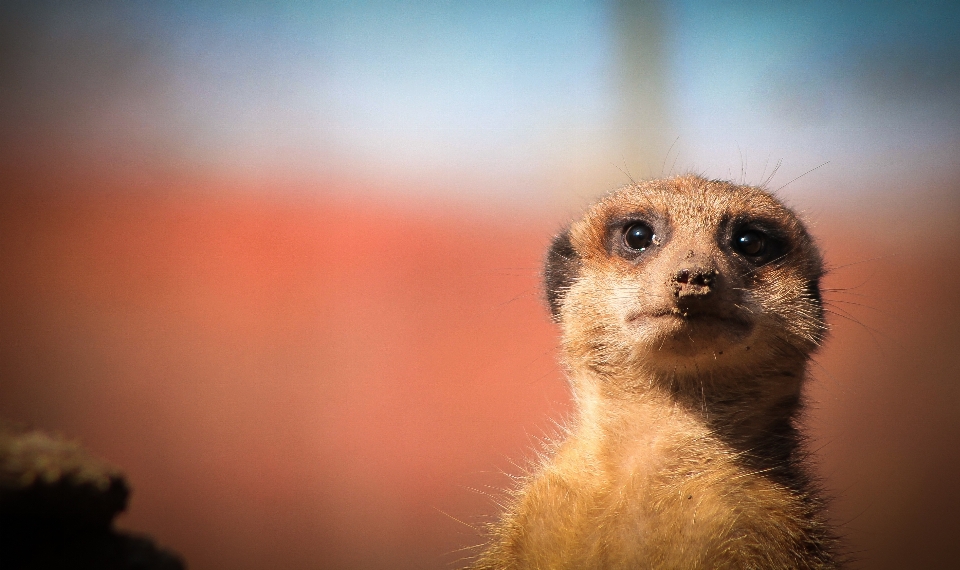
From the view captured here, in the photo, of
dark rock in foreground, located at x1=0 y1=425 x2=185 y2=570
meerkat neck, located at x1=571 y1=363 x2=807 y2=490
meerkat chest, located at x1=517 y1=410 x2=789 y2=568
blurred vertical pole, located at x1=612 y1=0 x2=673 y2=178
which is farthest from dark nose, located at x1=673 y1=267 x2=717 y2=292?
dark rock in foreground, located at x1=0 y1=425 x2=185 y2=570

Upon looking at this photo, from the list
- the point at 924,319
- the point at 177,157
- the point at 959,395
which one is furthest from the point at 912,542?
the point at 177,157

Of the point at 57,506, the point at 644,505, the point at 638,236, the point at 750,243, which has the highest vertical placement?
the point at 750,243

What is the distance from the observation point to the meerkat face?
1899mm

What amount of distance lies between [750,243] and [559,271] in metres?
0.63

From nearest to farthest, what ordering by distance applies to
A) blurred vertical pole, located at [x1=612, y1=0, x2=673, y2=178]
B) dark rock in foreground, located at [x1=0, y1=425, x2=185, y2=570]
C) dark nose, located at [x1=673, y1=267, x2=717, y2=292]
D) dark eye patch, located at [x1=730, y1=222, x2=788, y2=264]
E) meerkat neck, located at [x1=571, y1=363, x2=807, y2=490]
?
dark rock in foreground, located at [x1=0, y1=425, x2=185, y2=570]
dark nose, located at [x1=673, y1=267, x2=717, y2=292]
meerkat neck, located at [x1=571, y1=363, x2=807, y2=490]
dark eye patch, located at [x1=730, y1=222, x2=788, y2=264]
blurred vertical pole, located at [x1=612, y1=0, x2=673, y2=178]

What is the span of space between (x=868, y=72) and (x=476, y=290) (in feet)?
5.53

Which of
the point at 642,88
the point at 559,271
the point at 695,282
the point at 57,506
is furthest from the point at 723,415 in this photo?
the point at 57,506

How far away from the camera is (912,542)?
2.89 meters

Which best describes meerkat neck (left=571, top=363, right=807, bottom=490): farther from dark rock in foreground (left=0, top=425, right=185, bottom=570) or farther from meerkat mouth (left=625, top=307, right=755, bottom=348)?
dark rock in foreground (left=0, top=425, right=185, bottom=570)

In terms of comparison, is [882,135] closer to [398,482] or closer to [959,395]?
[959,395]

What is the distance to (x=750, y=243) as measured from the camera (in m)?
2.23

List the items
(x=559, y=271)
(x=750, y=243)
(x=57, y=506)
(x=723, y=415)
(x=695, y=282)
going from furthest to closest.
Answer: (x=559, y=271) < (x=750, y=243) < (x=723, y=415) < (x=695, y=282) < (x=57, y=506)

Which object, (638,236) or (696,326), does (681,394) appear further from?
(638,236)

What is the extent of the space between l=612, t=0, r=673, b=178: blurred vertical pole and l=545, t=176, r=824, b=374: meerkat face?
1.46 feet
